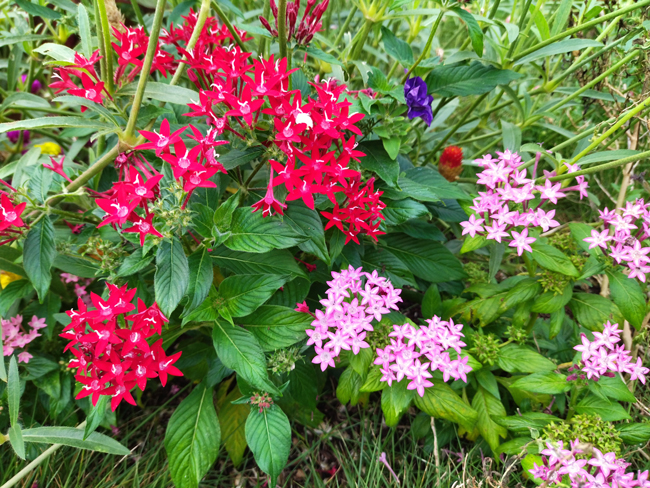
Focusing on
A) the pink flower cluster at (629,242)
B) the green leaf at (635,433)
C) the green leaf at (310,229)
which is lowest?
the green leaf at (635,433)

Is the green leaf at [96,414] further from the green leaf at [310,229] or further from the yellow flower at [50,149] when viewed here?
the yellow flower at [50,149]

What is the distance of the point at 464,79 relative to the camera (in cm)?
146

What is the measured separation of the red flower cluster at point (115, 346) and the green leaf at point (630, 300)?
1172 millimetres

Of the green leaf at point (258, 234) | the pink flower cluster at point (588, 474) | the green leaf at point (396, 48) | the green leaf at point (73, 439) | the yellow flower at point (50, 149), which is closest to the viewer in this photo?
the pink flower cluster at point (588, 474)

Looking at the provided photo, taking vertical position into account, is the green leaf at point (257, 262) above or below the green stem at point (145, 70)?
below

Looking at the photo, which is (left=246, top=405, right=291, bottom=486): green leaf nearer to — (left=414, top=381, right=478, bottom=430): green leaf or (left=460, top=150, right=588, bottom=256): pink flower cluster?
(left=414, top=381, right=478, bottom=430): green leaf

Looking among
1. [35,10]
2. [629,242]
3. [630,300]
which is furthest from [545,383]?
[35,10]

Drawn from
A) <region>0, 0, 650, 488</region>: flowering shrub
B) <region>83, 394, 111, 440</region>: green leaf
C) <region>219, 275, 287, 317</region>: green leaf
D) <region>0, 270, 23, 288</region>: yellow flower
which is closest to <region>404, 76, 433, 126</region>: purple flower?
<region>0, 0, 650, 488</region>: flowering shrub

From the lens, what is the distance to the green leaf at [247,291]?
1.12 metres

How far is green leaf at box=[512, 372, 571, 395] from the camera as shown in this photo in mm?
1186

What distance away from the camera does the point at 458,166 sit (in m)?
1.75

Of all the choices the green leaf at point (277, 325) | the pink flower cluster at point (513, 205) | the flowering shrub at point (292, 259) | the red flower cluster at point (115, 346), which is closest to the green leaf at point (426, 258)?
the flowering shrub at point (292, 259)

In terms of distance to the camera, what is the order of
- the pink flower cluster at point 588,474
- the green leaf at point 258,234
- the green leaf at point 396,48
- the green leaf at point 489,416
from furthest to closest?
1. the green leaf at point 396,48
2. the green leaf at point 489,416
3. the green leaf at point 258,234
4. the pink flower cluster at point 588,474

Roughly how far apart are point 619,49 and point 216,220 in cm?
133
